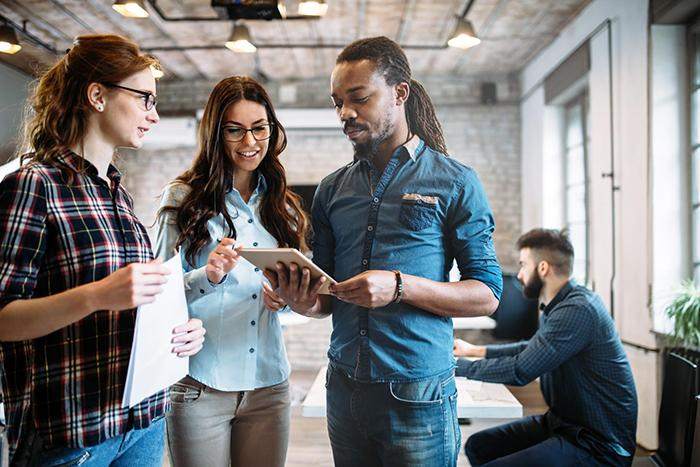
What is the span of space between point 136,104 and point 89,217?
0.90 feet

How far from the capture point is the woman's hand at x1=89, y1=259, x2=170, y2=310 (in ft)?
3.49

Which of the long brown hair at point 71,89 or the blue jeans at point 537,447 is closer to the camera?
the long brown hair at point 71,89

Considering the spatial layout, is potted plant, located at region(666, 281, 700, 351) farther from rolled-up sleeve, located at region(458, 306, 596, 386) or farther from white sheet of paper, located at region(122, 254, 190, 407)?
white sheet of paper, located at region(122, 254, 190, 407)

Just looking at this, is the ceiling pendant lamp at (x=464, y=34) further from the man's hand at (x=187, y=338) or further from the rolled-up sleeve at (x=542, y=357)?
the man's hand at (x=187, y=338)

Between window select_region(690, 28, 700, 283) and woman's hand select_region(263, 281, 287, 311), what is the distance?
2.81m

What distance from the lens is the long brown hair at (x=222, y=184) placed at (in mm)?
1604

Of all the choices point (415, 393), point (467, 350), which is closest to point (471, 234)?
point (415, 393)

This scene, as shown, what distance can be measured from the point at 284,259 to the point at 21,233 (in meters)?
0.48

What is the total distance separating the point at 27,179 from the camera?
1085 mm

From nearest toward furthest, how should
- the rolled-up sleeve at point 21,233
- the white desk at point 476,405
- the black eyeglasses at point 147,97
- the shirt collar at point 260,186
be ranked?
the rolled-up sleeve at point 21,233 → the black eyeglasses at point 147,97 → the shirt collar at point 260,186 → the white desk at point 476,405

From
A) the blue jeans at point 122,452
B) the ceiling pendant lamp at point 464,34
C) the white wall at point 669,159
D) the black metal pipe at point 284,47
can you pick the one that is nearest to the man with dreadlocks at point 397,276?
the blue jeans at point 122,452

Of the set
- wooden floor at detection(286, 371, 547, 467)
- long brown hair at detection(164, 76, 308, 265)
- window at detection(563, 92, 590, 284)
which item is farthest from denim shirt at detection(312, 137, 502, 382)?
window at detection(563, 92, 590, 284)

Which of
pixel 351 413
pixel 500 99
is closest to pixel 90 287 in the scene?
pixel 351 413

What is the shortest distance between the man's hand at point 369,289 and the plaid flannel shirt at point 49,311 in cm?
45
